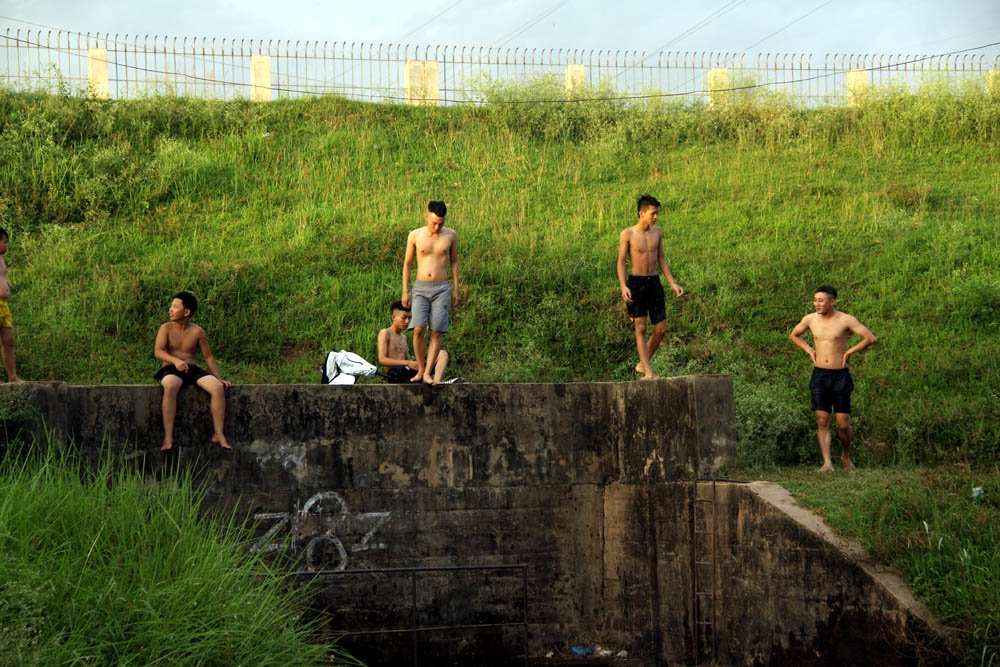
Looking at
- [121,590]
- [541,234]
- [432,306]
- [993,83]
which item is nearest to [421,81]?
[541,234]

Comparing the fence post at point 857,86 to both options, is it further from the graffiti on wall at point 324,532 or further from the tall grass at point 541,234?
the graffiti on wall at point 324,532

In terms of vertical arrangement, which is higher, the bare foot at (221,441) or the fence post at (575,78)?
the fence post at (575,78)

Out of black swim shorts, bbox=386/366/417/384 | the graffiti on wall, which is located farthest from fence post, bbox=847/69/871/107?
the graffiti on wall

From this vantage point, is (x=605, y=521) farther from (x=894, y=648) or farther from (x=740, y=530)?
(x=894, y=648)

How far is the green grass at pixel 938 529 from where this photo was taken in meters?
7.00

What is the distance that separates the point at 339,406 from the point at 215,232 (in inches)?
296

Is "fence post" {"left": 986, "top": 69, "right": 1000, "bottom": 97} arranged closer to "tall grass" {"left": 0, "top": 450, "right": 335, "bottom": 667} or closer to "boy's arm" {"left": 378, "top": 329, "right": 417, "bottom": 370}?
"boy's arm" {"left": 378, "top": 329, "right": 417, "bottom": 370}

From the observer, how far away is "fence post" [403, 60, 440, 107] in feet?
73.5

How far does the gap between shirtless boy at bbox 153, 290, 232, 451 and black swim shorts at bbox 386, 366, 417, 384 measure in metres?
1.71

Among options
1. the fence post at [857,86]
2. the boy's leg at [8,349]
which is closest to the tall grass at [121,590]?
the boy's leg at [8,349]

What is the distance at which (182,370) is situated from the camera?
9.16m

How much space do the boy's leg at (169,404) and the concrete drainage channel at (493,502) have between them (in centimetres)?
19

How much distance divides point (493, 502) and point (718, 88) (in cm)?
1572

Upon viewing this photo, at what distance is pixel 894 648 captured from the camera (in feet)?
24.5
